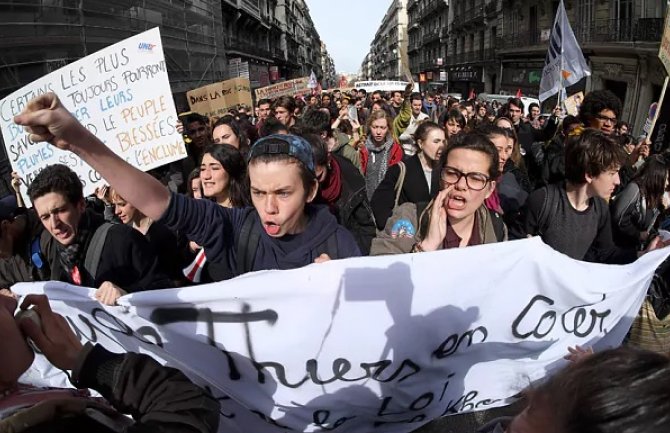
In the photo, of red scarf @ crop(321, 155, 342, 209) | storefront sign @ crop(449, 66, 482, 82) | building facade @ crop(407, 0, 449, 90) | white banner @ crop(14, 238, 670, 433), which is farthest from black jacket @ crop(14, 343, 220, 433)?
storefront sign @ crop(449, 66, 482, 82)

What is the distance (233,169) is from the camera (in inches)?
122

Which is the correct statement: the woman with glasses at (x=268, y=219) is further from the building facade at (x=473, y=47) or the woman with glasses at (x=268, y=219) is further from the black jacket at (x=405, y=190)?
the building facade at (x=473, y=47)

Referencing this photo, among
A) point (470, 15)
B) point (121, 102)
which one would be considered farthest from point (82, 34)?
point (470, 15)

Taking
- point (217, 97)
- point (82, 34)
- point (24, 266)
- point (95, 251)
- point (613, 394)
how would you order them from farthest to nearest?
point (82, 34) < point (217, 97) < point (24, 266) < point (95, 251) < point (613, 394)

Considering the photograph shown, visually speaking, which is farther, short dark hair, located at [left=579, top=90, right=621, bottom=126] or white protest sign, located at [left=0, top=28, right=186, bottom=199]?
short dark hair, located at [left=579, top=90, right=621, bottom=126]

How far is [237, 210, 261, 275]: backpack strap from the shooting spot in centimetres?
199

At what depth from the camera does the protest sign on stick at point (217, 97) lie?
27.1 ft

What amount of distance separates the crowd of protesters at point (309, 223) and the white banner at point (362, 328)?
7.7 inches

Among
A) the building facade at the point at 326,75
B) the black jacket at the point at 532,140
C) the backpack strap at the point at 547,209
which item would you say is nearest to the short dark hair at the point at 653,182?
the backpack strap at the point at 547,209

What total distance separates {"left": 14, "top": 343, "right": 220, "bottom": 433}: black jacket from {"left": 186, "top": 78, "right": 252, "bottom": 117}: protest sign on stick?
297 inches

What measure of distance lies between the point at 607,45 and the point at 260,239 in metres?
21.8

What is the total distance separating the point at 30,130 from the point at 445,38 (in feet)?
192

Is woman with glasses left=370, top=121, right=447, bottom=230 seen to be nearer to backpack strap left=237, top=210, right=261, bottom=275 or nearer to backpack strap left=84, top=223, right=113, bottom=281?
backpack strap left=237, top=210, right=261, bottom=275

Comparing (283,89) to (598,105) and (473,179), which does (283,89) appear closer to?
(598,105)
